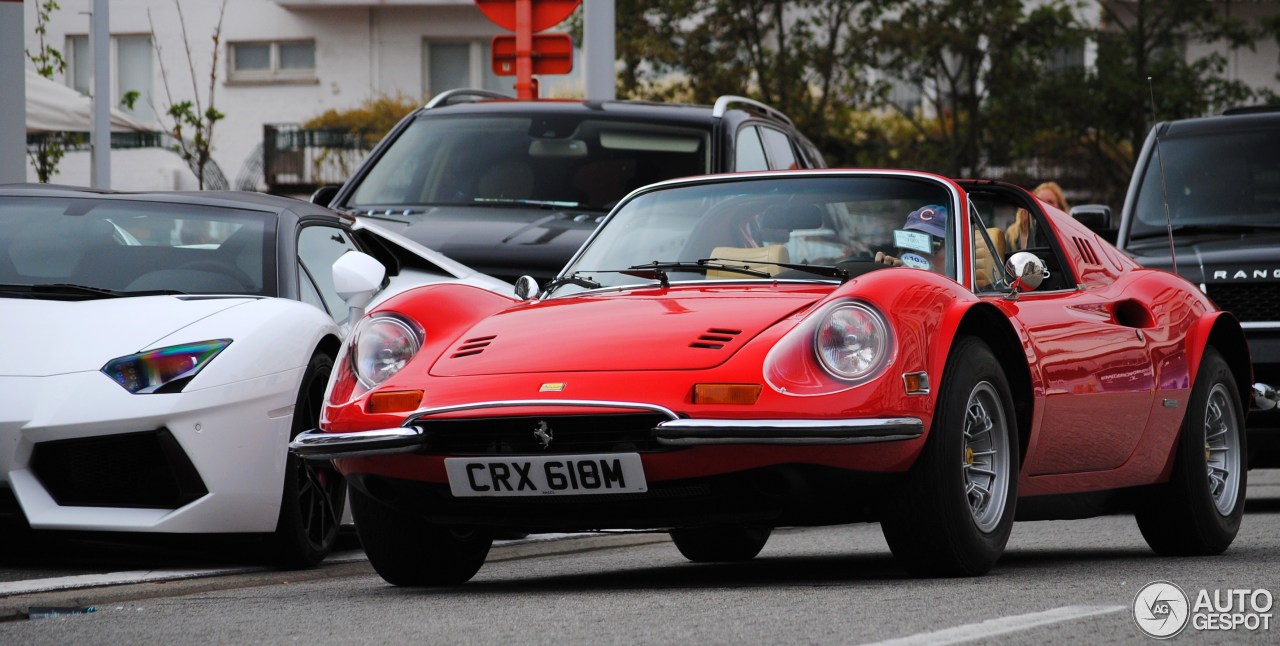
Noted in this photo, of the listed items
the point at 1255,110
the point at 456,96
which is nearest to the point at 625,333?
the point at 456,96

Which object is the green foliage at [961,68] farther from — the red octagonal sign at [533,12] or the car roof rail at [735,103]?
the car roof rail at [735,103]

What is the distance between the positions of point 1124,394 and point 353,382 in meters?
2.60

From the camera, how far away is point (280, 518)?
7.11 meters

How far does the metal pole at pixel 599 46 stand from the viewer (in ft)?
47.1

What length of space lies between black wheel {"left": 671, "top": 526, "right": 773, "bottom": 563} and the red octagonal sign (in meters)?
7.05

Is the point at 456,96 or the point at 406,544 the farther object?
the point at 456,96

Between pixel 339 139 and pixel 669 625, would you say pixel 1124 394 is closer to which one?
pixel 669 625

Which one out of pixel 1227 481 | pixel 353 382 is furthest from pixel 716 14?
pixel 353 382

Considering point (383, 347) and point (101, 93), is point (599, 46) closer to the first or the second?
point (101, 93)

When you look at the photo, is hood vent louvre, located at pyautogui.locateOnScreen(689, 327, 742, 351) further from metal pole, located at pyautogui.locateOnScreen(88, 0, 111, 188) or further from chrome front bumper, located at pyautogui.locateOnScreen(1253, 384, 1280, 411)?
metal pole, located at pyautogui.locateOnScreen(88, 0, 111, 188)

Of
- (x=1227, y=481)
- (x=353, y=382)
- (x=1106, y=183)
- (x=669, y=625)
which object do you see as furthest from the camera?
(x=1106, y=183)

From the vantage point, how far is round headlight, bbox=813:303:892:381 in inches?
220

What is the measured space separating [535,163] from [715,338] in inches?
207

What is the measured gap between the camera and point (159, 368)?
6801mm
